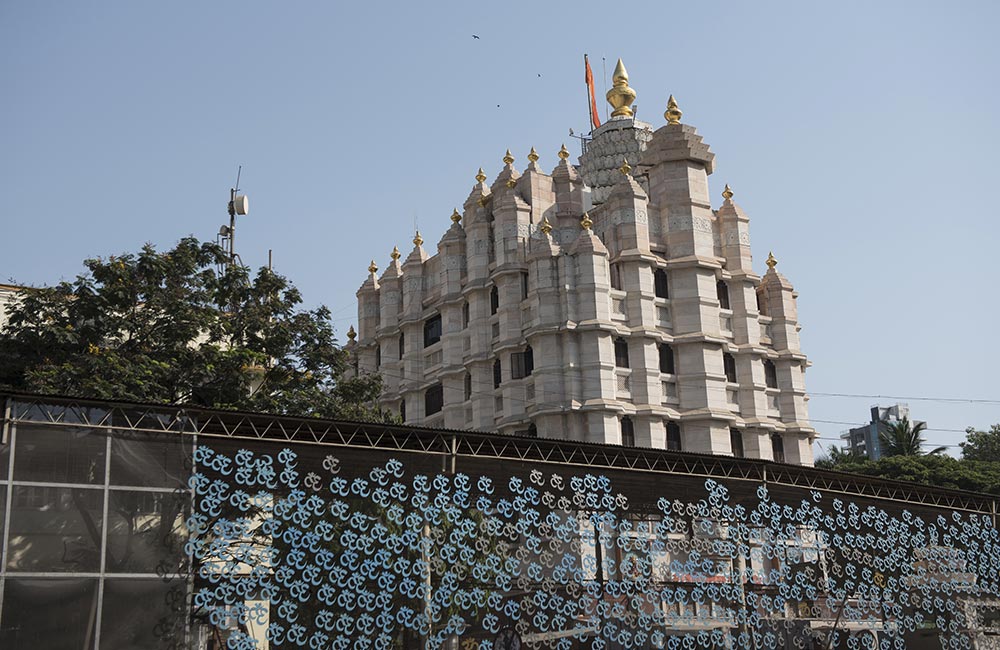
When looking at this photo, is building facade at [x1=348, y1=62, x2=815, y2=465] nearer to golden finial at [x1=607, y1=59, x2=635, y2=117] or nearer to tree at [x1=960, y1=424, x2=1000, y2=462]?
golden finial at [x1=607, y1=59, x2=635, y2=117]

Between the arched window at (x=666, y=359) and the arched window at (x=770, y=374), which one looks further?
the arched window at (x=770, y=374)

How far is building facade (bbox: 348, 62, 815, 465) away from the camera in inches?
1686

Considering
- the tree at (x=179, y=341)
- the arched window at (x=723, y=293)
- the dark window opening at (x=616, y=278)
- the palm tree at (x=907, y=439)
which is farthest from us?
the palm tree at (x=907, y=439)

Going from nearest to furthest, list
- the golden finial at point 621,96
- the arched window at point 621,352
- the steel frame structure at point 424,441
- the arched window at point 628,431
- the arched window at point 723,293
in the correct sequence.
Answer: the steel frame structure at point 424,441
the arched window at point 628,431
the arched window at point 621,352
the arched window at point 723,293
the golden finial at point 621,96

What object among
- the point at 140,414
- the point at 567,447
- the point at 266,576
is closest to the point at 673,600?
the point at 567,447

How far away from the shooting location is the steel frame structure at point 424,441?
17.1m

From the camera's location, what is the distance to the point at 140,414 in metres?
17.6

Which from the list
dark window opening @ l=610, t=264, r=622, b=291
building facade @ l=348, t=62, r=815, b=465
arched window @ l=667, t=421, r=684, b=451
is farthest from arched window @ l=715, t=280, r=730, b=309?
arched window @ l=667, t=421, r=684, b=451

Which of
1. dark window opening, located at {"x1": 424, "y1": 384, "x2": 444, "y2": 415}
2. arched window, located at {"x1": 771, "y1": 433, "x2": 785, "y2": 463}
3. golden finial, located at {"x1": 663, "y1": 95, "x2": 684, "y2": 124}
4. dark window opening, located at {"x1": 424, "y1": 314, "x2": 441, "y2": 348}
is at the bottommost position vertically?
arched window, located at {"x1": 771, "y1": 433, "x2": 785, "y2": 463}

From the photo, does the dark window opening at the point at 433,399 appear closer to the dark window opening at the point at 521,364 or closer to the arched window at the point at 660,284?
the dark window opening at the point at 521,364

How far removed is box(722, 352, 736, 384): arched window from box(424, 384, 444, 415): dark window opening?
12126 millimetres

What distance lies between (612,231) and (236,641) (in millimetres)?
30394

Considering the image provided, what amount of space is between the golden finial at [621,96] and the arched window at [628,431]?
18.2 metres

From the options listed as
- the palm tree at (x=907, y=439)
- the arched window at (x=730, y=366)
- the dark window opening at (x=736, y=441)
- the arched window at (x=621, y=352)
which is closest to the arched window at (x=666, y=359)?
the arched window at (x=621, y=352)
